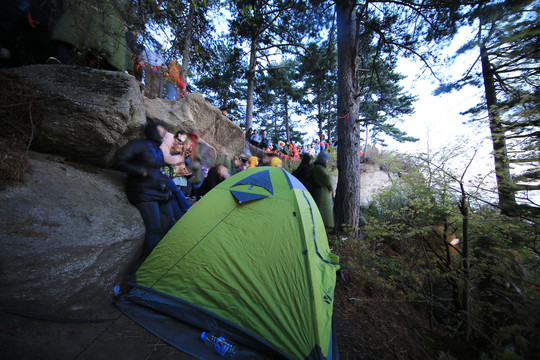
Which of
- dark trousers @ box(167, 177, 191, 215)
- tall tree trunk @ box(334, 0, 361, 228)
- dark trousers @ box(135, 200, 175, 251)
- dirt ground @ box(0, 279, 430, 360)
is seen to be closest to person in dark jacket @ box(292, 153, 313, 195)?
tall tree trunk @ box(334, 0, 361, 228)

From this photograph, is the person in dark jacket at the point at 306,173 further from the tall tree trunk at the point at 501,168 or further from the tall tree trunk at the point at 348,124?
the tall tree trunk at the point at 501,168

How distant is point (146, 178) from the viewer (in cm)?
252

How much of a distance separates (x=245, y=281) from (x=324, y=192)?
107 inches

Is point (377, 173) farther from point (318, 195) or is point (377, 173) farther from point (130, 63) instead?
point (130, 63)

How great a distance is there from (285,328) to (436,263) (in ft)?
7.48

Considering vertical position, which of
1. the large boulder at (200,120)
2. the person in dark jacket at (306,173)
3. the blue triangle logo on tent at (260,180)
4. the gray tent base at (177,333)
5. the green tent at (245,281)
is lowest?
the gray tent base at (177,333)

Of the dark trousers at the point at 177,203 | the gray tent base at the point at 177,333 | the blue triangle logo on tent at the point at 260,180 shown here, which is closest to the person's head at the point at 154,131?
the dark trousers at the point at 177,203

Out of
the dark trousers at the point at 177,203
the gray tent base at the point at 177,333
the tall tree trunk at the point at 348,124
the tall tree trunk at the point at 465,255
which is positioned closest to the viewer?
the gray tent base at the point at 177,333

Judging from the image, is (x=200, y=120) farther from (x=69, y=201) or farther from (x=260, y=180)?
(x=69, y=201)

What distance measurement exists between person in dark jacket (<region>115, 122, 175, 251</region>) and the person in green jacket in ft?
9.64

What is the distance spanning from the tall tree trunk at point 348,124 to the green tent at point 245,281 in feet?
6.91

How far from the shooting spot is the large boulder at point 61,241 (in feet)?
4.67

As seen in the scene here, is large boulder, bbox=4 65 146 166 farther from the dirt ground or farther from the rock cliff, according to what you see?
the dirt ground

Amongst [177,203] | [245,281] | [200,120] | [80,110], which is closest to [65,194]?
[80,110]
